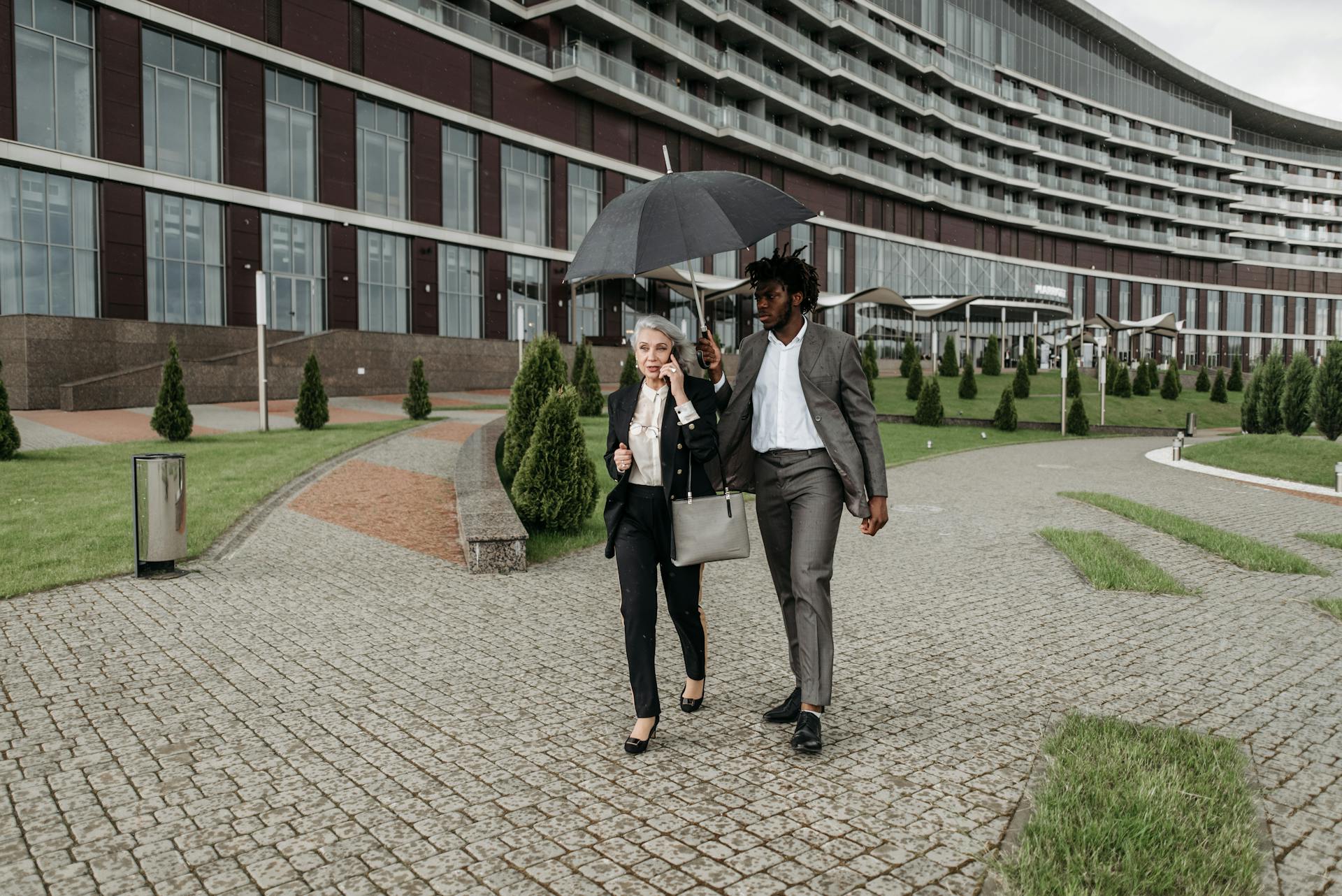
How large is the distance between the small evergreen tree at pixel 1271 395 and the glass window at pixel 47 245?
105 feet

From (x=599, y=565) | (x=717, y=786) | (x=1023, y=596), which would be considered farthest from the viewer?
(x=599, y=565)

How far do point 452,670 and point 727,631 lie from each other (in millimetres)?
1780

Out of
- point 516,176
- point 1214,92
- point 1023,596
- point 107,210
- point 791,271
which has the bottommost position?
point 1023,596

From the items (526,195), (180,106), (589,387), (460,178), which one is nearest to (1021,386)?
(589,387)

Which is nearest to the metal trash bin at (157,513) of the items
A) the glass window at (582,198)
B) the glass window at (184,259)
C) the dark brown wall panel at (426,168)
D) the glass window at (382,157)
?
the glass window at (184,259)

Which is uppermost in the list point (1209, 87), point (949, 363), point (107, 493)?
point (1209, 87)

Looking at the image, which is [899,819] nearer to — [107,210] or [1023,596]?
[1023,596]

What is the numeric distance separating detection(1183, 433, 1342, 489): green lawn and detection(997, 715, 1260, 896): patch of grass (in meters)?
14.9

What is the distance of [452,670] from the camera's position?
16.1ft

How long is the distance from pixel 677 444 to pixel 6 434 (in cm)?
1361

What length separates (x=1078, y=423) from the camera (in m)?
28.5

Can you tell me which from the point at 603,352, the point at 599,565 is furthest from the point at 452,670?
the point at 603,352

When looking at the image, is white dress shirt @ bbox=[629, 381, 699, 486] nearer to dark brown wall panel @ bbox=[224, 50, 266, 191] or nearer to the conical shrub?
dark brown wall panel @ bbox=[224, 50, 266, 191]

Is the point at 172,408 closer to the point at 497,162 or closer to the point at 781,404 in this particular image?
the point at 781,404
